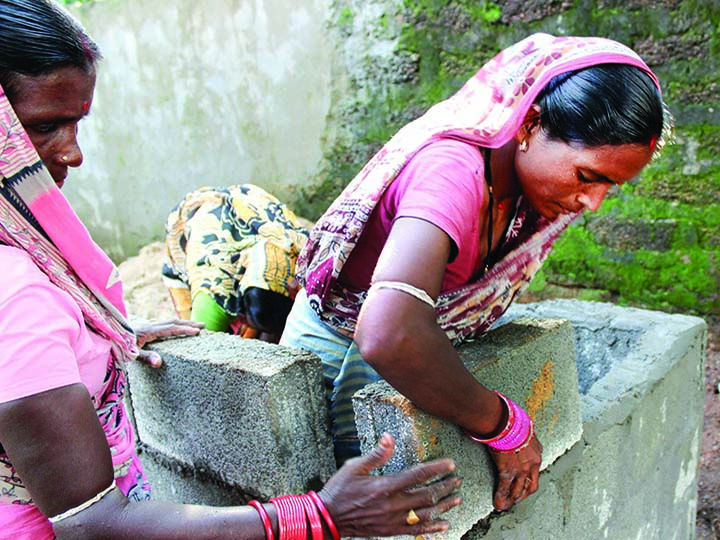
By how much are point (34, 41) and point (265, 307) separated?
1721 mm

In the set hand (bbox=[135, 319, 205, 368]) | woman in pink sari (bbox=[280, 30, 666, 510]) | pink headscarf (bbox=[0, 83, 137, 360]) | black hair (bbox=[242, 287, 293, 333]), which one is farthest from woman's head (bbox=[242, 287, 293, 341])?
pink headscarf (bbox=[0, 83, 137, 360])

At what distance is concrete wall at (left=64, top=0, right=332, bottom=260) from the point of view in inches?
214

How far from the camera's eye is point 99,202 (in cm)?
699

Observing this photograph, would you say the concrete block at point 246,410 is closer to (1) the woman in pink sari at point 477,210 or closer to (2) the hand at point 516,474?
(1) the woman in pink sari at point 477,210

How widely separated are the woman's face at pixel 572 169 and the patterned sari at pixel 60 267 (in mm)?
919

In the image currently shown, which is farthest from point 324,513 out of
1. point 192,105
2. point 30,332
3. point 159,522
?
point 192,105

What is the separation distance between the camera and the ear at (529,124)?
1.35 m

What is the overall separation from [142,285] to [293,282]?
350cm

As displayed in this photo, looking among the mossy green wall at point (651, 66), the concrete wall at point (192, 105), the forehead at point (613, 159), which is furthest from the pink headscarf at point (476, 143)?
the concrete wall at point (192, 105)

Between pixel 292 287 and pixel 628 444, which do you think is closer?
pixel 628 444

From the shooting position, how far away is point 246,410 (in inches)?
60.9

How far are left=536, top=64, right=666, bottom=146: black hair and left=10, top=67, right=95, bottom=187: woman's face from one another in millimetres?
894

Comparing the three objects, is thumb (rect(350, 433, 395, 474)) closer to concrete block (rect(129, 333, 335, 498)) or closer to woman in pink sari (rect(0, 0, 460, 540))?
woman in pink sari (rect(0, 0, 460, 540))

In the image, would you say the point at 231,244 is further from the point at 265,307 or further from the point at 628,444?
the point at 628,444
